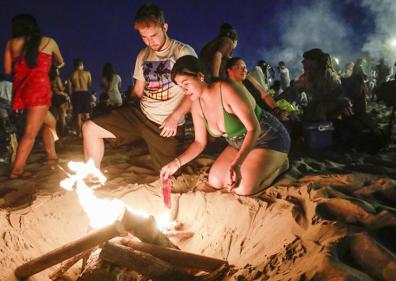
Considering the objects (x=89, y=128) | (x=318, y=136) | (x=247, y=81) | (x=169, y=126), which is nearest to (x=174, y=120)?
(x=169, y=126)

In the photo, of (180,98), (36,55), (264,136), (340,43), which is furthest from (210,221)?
(340,43)

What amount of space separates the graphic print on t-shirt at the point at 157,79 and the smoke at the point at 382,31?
2286cm

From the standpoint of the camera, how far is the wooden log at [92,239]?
2.25m

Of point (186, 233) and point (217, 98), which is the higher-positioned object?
point (217, 98)

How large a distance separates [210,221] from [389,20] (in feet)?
95.3

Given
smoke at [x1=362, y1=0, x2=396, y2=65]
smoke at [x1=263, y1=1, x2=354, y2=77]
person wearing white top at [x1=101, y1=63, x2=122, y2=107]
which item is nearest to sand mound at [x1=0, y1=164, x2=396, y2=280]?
person wearing white top at [x1=101, y1=63, x2=122, y2=107]

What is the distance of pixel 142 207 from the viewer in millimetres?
3574

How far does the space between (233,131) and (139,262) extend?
1694mm

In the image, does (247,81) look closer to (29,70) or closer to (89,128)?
(89,128)

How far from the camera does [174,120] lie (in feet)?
12.1

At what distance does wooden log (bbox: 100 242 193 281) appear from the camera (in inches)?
89.2

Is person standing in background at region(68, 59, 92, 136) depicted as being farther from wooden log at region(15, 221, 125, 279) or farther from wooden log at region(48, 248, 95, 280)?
wooden log at region(15, 221, 125, 279)

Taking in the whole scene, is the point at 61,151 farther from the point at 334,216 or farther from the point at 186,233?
the point at 334,216

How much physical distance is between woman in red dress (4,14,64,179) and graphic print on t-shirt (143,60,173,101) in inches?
54.9
